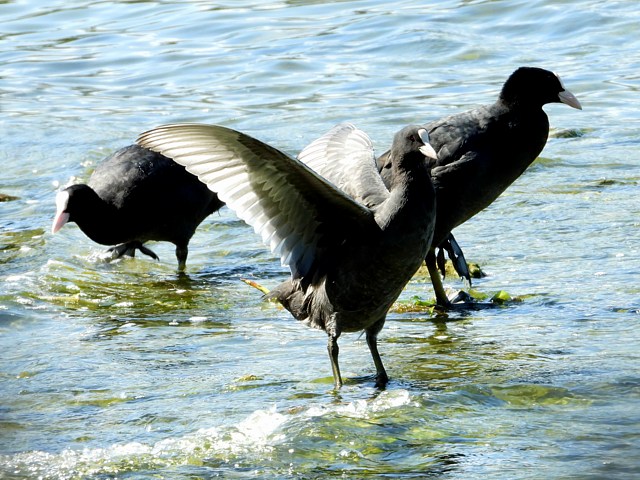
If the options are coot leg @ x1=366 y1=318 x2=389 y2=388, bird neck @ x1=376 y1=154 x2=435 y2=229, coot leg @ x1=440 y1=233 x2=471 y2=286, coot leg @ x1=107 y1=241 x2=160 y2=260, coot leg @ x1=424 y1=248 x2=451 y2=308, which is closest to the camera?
bird neck @ x1=376 y1=154 x2=435 y2=229

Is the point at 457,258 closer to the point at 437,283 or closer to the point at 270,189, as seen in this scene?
the point at 437,283

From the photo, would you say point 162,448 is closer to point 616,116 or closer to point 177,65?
point 616,116

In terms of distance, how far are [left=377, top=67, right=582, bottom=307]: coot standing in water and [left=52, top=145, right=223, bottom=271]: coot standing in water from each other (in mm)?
1572

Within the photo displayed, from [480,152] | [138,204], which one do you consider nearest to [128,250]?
[138,204]

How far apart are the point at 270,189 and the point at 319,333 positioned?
1309 millimetres

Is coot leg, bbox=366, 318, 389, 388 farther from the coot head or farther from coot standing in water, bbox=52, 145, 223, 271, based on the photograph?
coot standing in water, bbox=52, 145, 223, 271

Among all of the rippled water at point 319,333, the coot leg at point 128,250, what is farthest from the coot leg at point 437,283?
the coot leg at point 128,250

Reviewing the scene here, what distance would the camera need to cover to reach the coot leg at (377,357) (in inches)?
192

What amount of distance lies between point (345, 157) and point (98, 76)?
9174mm

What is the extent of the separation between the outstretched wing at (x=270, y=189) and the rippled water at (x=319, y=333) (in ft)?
2.02

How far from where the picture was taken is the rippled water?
407 centimetres

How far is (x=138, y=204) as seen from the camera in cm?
743

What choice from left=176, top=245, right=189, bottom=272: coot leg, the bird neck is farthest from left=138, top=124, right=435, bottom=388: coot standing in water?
left=176, top=245, right=189, bottom=272: coot leg

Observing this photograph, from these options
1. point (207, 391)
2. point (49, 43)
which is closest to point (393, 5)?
point (49, 43)
